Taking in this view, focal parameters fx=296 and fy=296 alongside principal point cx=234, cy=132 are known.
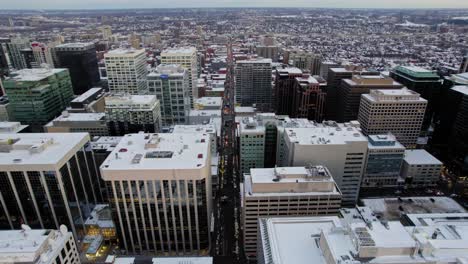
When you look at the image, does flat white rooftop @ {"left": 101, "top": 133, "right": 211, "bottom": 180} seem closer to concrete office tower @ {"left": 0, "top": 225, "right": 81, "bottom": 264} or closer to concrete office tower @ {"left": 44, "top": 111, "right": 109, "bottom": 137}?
concrete office tower @ {"left": 0, "top": 225, "right": 81, "bottom": 264}

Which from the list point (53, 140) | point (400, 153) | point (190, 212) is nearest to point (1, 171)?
point (53, 140)

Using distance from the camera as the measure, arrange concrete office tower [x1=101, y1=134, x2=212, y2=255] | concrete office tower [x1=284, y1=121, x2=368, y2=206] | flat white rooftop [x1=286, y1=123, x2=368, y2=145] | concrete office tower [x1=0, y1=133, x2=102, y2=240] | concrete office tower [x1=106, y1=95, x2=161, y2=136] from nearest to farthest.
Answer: concrete office tower [x1=101, y1=134, x2=212, y2=255], concrete office tower [x1=0, y1=133, x2=102, y2=240], concrete office tower [x1=284, y1=121, x2=368, y2=206], flat white rooftop [x1=286, y1=123, x2=368, y2=145], concrete office tower [x1=106, y1=95, x2=161, y2=136]

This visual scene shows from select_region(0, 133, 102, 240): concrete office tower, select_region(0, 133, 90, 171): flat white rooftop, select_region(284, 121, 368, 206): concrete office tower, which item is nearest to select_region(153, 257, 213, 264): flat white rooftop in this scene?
select_region(0, 133, 102, 240): concrete office tower

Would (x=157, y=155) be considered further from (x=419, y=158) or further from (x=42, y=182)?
(x=419, y=158)

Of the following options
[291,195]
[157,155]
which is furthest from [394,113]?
[157,155]

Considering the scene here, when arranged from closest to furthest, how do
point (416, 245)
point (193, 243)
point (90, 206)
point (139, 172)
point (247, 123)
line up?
point (416, 245) < point (139, 172) < point (193, 243) < point (90, 206) < point (247, 123)

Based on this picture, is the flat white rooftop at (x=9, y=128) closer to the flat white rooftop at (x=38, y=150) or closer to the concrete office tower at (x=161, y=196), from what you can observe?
the flat white rooftop at (x=38, y=150)

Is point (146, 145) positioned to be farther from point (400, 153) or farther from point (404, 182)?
point (404, 182)
